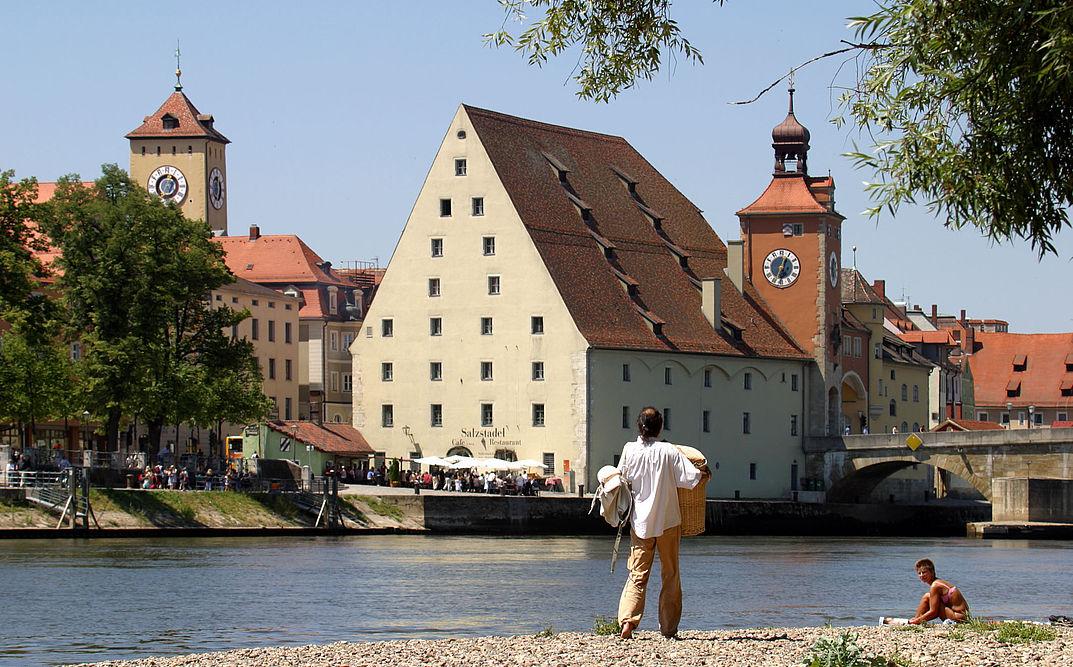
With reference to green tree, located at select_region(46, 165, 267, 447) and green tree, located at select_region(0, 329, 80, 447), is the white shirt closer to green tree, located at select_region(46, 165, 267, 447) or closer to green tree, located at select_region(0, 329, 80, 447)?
green tree, located at select_region(0, 329, 80, 447)

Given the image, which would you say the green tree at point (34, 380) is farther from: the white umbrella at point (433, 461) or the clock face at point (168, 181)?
the clock face at point (168, 181)

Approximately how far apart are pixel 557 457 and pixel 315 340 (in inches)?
1405

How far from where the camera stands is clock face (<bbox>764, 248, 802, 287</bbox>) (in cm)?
9969

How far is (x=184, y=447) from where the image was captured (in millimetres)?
100375

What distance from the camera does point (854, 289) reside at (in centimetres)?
11694

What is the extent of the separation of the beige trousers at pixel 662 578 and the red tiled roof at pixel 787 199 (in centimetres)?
8228

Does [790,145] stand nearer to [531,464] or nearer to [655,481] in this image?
[531,464]

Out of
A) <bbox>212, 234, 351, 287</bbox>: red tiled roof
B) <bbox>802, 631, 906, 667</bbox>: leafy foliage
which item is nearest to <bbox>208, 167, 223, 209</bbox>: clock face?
<bbox>212, 234, 351, 287</bbox>: red tiled roof

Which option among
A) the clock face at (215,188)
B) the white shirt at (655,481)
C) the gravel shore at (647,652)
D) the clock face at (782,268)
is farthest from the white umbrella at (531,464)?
the white shirt at (655,481)

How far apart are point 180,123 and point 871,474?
195 feet

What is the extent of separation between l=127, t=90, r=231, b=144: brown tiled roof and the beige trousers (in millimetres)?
121188

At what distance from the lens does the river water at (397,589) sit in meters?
29.4

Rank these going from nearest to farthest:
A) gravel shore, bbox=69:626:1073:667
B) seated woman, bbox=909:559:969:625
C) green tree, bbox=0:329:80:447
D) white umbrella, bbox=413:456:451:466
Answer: gravel shore, bbox=69:626:1073:667, seated woman, bbox=909:559:969:625, green tree, bbox=0:329:80:447, white umbrella, bbox=413:456:451:466

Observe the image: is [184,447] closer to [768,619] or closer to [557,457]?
[557,457]
